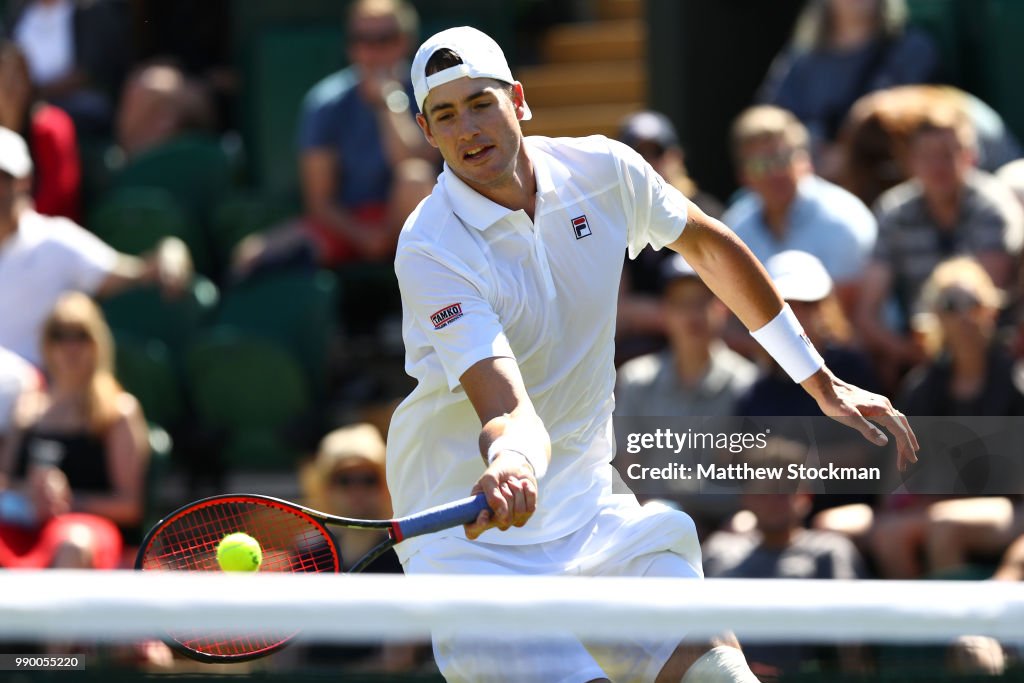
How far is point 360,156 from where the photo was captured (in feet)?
23.5

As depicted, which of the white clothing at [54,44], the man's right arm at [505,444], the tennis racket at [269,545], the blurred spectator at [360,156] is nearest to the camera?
the man's right arm at [505,444]

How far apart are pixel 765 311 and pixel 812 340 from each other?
1670mm

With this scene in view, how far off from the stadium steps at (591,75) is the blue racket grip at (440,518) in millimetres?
5037

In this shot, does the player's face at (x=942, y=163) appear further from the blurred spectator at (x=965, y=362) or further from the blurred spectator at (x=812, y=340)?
the blurred spectator at (x=812, y=340)

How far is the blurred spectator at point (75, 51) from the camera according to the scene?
26.7ft

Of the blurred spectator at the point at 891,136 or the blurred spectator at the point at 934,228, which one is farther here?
the blurred spectator at the point at 891,136

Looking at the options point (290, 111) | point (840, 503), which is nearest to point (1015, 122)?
point (840, 503)

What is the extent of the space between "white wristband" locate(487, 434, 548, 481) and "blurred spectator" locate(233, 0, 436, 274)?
3.95 meters

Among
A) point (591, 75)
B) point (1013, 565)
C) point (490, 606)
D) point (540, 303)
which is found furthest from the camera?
point (591, 75)

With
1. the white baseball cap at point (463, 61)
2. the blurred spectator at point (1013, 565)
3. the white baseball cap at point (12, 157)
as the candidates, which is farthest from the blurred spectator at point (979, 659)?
the white baseball cap at point (12, 157)

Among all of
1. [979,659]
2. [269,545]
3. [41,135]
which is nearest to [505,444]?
[269,545]

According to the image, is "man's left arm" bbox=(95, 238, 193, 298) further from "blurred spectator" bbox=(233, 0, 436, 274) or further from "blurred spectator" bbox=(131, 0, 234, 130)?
"blurred spectator" bbox=(131, 0, 234, 130)

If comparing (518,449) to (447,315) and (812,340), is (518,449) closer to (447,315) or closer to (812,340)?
(447,315)

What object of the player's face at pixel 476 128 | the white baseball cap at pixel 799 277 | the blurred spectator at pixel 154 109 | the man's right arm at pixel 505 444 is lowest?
the white baseball cap at pixel 799 277
